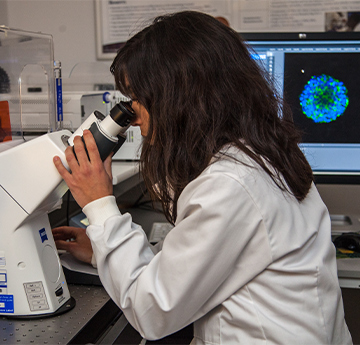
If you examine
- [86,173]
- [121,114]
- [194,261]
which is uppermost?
[121,114]

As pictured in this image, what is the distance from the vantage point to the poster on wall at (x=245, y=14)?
7.71 feet

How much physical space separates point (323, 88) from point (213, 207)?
73 cm

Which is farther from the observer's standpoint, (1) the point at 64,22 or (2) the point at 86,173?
(1) the point at 64,22

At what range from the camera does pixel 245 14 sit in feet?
8.08

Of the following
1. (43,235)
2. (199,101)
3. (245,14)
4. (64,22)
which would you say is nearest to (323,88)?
(199,101)

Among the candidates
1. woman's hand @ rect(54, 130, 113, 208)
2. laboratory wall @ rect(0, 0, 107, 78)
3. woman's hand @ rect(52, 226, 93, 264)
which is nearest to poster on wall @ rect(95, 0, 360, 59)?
laboratory wall @ rect(0, 0, 107, 78)

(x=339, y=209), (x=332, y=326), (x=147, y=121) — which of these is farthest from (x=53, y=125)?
(x=332, y=326)

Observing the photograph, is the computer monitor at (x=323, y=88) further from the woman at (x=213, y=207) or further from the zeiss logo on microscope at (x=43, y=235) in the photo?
the zeiss logo on microscope at (x=43, y=235)

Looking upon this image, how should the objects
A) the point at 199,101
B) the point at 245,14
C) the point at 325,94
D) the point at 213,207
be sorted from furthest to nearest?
the point at 245,14 → the point at 325,94 → the point at 199,101 → the point at 213,207

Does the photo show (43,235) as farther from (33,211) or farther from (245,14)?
(245,14)

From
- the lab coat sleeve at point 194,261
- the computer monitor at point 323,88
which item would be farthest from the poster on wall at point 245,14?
the lab coat sleeve at point 194,261

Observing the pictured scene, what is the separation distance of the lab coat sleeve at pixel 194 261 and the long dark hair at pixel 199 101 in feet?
0.30

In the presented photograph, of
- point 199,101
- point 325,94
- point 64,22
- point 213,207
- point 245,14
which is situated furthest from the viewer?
point 64,22

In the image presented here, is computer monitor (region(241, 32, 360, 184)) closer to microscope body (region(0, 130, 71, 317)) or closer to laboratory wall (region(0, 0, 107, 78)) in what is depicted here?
microscope body (region(0, 130, 71, 317))
